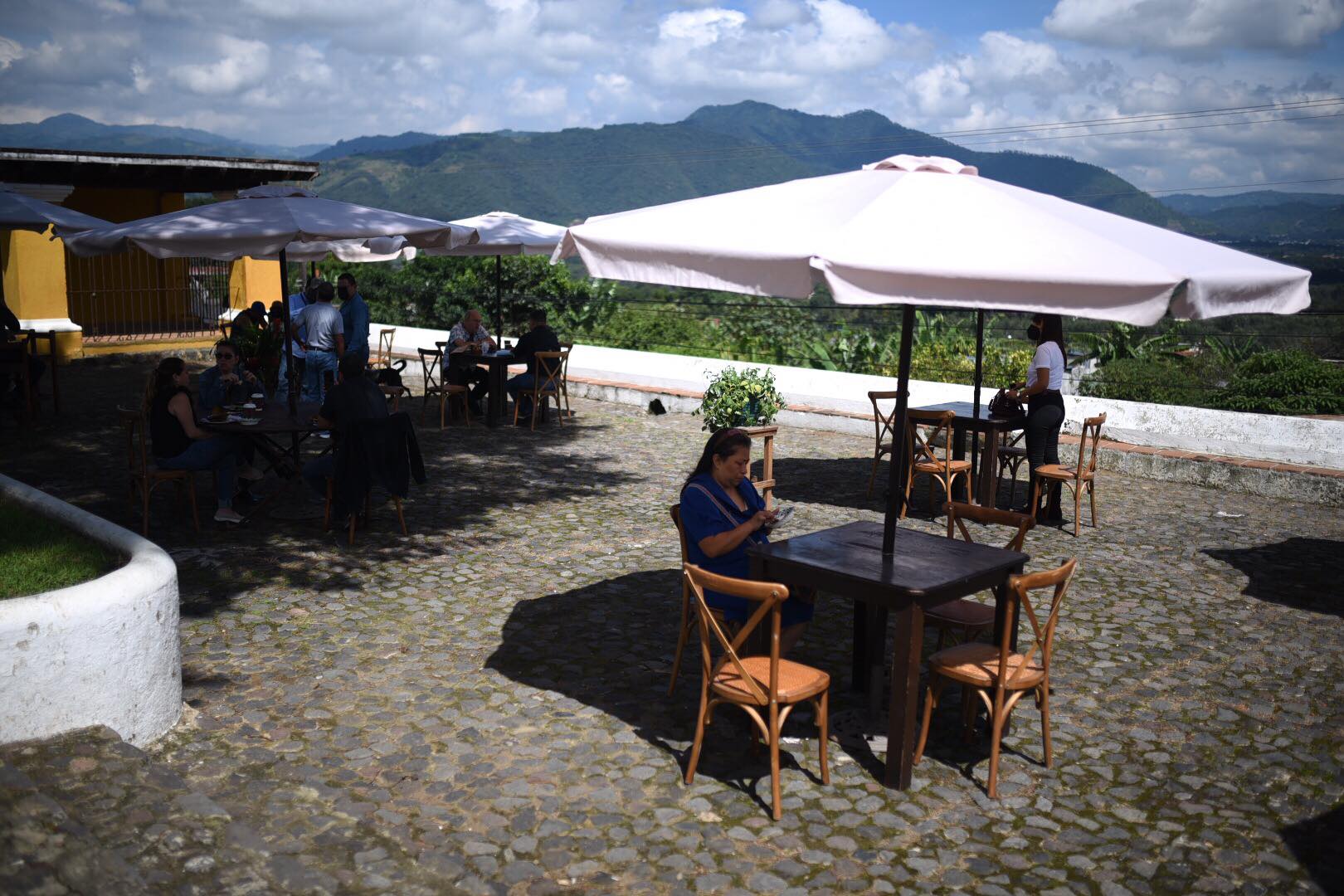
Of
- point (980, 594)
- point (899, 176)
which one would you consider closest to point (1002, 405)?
point (980, 594)

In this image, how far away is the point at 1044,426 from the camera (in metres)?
8.45

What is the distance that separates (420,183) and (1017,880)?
7489 inches

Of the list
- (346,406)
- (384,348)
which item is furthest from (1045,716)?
(384,348)

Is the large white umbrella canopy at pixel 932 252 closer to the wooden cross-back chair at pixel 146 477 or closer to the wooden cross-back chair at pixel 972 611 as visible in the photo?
the wooden cross-back chair at pixel 972 611

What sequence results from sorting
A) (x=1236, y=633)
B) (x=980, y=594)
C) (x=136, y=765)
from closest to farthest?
(x=136, y=765) < (x=1236, y=633) < (x=980, y=594)

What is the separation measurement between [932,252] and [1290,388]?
11698mm

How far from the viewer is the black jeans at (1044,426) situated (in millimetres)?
8438

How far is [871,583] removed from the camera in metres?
4.19

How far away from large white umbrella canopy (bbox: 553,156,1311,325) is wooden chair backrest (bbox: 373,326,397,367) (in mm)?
12363

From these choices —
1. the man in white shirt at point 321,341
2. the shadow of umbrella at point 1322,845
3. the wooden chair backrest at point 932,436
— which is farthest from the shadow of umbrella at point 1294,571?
the man in white shirt at point 321,341

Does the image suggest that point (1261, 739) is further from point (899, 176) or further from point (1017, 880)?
point (899, 176)

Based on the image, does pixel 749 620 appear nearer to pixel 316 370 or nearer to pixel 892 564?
pixel 892 564

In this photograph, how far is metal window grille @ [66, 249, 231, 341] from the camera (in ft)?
65.5

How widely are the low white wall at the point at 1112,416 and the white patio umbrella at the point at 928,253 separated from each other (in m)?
6.06
